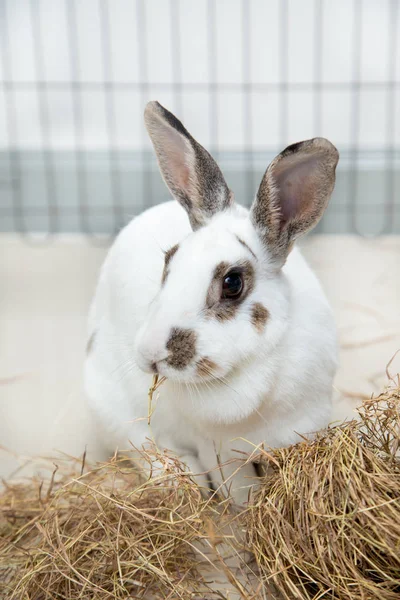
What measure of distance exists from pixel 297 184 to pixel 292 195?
0.02 metres

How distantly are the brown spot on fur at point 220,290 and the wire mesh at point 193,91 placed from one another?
2020mm

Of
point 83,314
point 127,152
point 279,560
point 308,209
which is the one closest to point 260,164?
point 127,152

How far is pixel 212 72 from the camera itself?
10.4 ft

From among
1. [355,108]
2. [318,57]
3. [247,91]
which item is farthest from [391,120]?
[247,91]

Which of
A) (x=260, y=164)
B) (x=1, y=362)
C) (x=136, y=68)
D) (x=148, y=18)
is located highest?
(x=148, y=18)

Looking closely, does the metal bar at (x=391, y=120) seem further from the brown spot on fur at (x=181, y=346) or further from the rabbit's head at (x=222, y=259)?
the brown spot on fur at (x=181, y=346)

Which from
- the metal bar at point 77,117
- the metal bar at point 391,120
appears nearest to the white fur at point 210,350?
the metal bar at point 77,117

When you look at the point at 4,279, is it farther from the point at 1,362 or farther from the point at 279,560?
the point at 279,560

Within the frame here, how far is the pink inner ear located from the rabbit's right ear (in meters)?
0.12

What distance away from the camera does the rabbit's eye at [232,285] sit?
4.24 ft

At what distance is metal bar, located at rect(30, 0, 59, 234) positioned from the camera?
10.4 ft

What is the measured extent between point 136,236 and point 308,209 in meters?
0.49

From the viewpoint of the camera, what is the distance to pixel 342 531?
1.19 meters

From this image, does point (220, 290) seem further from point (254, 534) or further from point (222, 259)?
point (254, 534)
